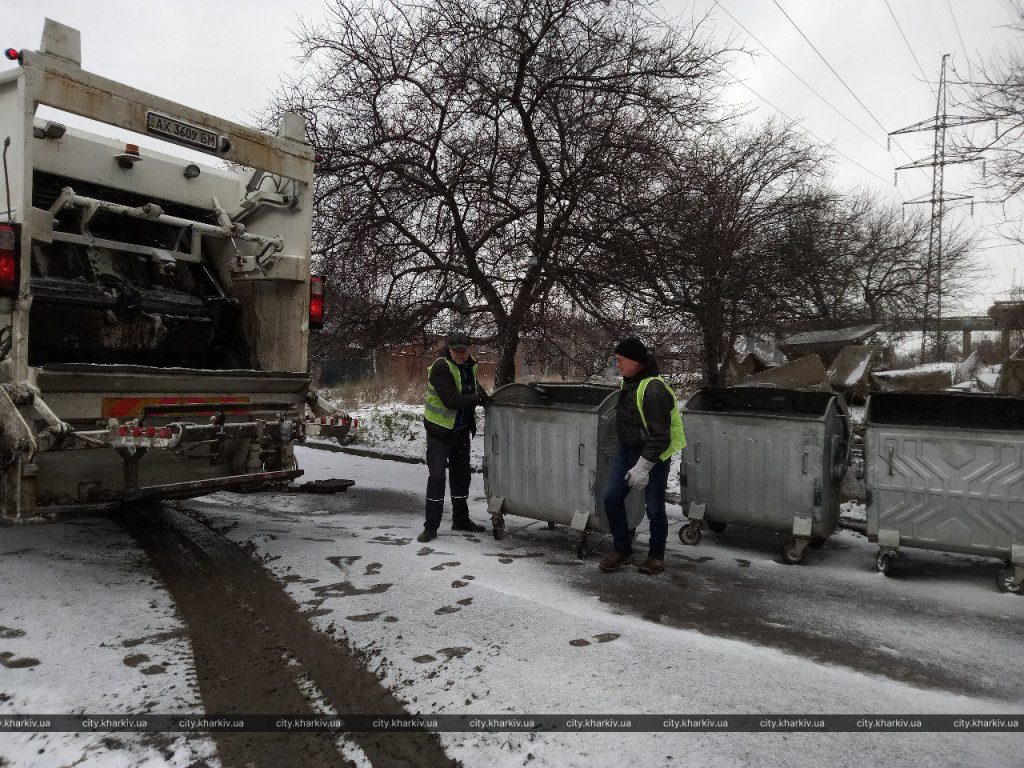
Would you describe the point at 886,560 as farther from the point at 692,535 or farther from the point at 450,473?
the point at 450,473

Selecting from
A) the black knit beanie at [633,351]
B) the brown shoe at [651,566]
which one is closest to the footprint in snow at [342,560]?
the brown shoe at [651,566]

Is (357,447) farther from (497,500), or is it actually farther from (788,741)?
(788,741)

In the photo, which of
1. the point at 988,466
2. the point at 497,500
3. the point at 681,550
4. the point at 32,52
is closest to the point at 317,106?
the point at 32,52

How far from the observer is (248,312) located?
595cm

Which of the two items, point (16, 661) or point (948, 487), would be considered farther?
point (948, 487)

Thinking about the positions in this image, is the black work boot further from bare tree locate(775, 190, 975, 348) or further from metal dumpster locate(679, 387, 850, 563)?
bare tree locate(775, 190, 975, 348)

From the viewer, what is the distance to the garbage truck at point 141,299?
3.96 metres

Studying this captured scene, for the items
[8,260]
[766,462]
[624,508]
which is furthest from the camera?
[766,462]

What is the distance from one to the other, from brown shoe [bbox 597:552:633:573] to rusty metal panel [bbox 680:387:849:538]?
3.32 ft

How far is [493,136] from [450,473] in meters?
5.07

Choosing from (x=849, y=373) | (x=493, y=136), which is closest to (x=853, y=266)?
(x=849, y=373)

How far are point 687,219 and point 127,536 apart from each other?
22.1ft

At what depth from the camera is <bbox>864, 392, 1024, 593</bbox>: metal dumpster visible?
14.4ft

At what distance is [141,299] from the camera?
5.25 meters
